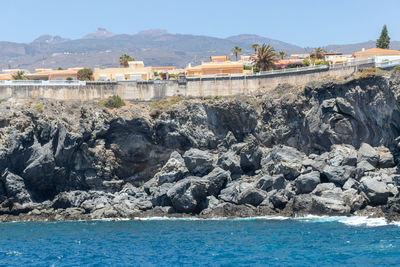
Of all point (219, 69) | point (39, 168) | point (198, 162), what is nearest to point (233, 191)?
point (198, 162)

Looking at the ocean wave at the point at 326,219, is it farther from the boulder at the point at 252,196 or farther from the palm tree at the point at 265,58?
the palm tree at the point at 265,58

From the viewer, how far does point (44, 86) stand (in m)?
64.2

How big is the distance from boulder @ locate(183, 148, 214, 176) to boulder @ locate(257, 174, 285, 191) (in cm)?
601

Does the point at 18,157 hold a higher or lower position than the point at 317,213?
higher

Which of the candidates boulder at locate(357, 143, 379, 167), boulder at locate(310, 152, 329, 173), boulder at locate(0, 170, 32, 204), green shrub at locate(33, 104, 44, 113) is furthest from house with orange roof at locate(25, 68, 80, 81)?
boulder at locate(357, 143, 379, 167)

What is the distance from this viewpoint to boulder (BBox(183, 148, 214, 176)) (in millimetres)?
57250

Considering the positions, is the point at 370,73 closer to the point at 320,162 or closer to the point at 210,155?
the point at 320,162

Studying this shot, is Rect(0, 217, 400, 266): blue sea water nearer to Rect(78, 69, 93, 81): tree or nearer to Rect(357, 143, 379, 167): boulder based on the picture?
Rect(357, 143, 379, 167): boulder

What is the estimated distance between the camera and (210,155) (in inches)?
2317

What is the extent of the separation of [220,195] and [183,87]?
16.8m

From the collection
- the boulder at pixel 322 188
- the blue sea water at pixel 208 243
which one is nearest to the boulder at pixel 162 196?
the blue sea water at pixel 208 243

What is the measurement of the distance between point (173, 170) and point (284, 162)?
11.1m

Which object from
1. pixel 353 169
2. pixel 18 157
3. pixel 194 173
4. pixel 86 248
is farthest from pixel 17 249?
pixel 353 169

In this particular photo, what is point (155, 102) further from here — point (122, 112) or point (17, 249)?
point (17, 249)
